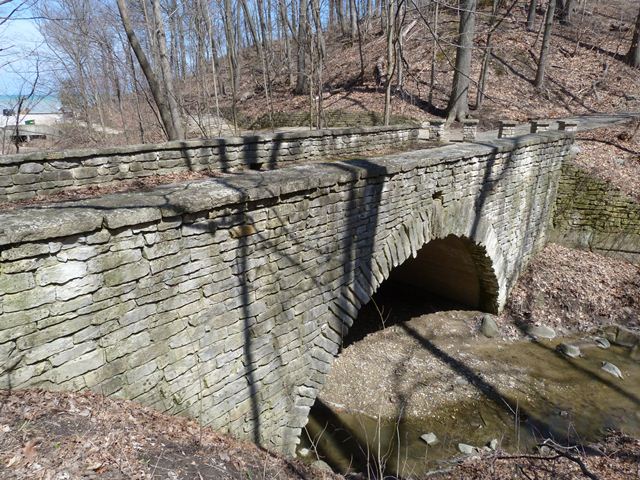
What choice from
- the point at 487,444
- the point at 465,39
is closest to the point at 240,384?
the point at 487,444

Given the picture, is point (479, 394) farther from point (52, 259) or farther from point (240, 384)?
point (52, 259)

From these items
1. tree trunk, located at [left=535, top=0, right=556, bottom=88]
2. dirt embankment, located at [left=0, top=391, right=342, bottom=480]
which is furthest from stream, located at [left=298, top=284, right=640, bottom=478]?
tree trunk, located at [left=535, top=0, right=556, bottom=88]

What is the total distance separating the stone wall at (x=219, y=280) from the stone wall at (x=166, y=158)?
2162mm

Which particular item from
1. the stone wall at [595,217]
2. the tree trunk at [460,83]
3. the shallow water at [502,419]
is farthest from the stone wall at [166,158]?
the tree trunk at [460,83]

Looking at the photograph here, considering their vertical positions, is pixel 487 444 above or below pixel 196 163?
below

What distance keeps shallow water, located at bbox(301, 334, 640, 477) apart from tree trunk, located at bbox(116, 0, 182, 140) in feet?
26.3

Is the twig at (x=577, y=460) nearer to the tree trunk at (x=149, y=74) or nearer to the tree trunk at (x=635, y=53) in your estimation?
the tree trunk at (x=149, y=74)

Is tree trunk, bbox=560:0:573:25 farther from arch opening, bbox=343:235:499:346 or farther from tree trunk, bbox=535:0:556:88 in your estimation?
arch opening, bbox=343:235:499:346

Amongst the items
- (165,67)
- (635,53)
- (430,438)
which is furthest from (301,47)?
(430,438)

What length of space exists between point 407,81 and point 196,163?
48.9 feet

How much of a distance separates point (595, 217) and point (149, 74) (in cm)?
1215

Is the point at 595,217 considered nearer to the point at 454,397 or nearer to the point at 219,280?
the point at 454,397

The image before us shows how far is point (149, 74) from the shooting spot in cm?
1034

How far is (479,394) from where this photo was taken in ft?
25.8
